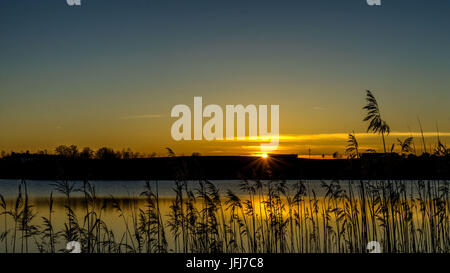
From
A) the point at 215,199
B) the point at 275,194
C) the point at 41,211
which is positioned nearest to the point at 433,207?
the point at 275,194

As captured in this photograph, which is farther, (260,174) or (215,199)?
(260,174)

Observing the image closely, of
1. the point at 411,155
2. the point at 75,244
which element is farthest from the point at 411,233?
the point at 75,244

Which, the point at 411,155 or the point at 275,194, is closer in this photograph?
the point at 411,155

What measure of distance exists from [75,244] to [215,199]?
124 inches

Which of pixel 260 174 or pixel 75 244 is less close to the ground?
pixel 260 174
